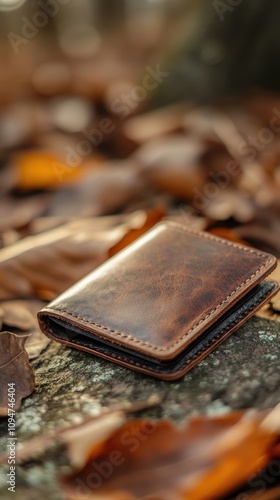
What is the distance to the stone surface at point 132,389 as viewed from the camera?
1383mm

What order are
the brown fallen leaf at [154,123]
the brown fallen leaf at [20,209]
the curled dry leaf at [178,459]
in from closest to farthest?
the curled dry leaf at [178,459] → the brown fallen leaf at [20,209] → the brown fallen leaf at [154,123]

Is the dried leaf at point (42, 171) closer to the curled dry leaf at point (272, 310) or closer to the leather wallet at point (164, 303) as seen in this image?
the leather wallet at point (164, 303)

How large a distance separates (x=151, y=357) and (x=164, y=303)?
0.13m

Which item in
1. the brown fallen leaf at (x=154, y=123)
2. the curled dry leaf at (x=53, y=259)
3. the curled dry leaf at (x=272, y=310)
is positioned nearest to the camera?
the curled dry leaf at (x=272, y=310)

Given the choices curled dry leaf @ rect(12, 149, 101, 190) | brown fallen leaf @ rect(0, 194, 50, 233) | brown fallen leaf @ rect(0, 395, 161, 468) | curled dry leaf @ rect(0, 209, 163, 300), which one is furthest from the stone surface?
curled dry leaf @ rect(12, 149, 101, 190)

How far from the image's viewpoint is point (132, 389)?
153 cm

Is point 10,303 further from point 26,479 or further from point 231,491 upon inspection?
point 231,491

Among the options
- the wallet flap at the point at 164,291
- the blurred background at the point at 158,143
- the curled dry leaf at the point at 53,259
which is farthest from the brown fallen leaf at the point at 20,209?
the wallet flap at the point at 164,291

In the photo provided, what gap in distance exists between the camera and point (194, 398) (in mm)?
1467

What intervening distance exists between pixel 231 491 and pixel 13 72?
4.59m

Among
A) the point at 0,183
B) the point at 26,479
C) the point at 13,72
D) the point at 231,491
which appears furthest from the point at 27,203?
the point at 13,72

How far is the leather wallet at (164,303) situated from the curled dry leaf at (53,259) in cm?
27

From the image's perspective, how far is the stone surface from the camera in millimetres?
1383

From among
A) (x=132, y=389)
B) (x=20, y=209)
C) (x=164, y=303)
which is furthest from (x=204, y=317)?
(x=20, y=209)
